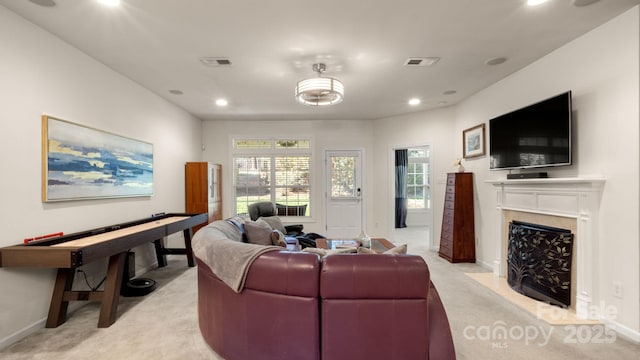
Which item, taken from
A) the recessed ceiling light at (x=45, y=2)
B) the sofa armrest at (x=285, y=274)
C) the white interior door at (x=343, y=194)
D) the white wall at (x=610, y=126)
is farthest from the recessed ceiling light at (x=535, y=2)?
the white interior door at (x=343, y=194)

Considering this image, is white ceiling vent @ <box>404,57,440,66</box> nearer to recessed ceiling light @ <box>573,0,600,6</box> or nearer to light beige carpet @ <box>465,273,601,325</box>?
recessed ceiling light @ <box>573,0,600,6</box>

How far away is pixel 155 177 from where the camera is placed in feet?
14.1

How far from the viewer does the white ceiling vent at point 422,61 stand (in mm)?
3174

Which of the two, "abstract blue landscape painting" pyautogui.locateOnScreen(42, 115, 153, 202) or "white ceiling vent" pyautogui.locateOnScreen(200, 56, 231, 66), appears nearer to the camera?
"abstract blue landscape painting" pyautogui.locateOnScreen(42, 115, 153, 202)

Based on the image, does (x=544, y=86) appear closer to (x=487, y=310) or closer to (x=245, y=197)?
(x=487, y=310)

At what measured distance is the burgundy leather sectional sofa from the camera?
1672 millimetres

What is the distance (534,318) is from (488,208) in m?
1.81

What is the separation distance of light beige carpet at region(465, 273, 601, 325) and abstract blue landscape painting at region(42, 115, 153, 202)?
14.5 ft

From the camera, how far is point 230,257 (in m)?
1.89

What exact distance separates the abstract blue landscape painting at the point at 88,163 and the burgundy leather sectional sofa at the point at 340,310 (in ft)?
7.18

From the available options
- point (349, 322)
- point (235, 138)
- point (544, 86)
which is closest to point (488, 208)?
point (544, 86)

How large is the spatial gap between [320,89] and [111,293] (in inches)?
106

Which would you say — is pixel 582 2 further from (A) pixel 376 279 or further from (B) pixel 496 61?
(A) pixel 376 279

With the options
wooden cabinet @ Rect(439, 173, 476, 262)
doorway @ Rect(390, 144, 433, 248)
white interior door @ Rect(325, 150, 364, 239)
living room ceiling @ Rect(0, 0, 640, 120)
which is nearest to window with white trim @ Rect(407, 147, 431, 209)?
doorway @ Rect(390, 144, 433, 248)
